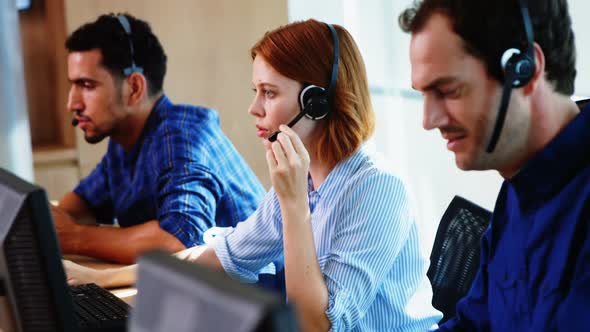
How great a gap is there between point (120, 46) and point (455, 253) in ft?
4.15

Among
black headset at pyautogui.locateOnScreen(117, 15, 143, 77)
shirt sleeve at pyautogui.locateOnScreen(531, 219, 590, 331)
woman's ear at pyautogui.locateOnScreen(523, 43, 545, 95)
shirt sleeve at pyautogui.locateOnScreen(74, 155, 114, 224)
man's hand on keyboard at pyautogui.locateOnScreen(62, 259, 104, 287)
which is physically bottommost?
shirt sleeve at pyautogui.locateOnScreen(74, 155, 114, 224)

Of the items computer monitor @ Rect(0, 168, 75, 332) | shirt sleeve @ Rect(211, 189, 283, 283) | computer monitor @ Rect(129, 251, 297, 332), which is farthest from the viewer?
shirt sleeve @ Rect(211, 189, 283, 283)

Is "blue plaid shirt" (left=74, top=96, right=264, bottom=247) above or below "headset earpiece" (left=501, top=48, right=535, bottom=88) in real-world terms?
below

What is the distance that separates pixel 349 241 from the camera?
1.58m

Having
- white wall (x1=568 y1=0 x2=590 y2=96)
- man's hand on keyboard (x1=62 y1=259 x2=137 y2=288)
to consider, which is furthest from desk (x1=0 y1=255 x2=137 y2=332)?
white wall (x1=568 y1=0 x2=590 y2=96)

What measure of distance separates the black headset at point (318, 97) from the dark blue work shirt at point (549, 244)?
55 cm

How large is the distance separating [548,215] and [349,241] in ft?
1.77

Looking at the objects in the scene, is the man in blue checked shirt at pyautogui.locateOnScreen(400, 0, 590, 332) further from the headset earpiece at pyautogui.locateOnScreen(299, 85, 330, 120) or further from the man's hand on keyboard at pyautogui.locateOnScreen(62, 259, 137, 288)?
the man's hand on keyboard at pyautogui.locateOnScreen(62, 259, 137, 288)

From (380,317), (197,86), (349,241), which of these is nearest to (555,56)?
(349,241)

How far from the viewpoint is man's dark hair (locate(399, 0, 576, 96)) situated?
3.58 feet

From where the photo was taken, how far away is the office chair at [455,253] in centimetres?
167

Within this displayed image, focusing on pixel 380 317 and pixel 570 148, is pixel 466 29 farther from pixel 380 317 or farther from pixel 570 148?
pixel 380 317

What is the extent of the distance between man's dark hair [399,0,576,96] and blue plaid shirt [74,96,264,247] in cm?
114

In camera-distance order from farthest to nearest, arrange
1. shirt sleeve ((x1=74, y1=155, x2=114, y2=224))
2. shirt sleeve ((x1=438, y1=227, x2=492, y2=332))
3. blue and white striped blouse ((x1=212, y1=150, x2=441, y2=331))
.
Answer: shirt sleeve ((x1=74, y1=155, x2=114, y2=224)), blue and white striped blouse ((x1=212, y1=150, x2=441, y2=331)), shirt sleeve ((x1=438, y1=227, x2=492, y2=332))
